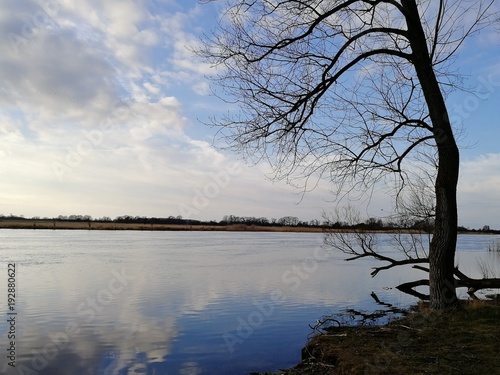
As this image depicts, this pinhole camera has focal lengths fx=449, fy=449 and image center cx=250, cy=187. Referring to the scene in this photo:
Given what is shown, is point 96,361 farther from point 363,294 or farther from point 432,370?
point 363,294

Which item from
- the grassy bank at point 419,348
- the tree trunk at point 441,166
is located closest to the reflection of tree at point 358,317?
the grassy bank at point 419,348

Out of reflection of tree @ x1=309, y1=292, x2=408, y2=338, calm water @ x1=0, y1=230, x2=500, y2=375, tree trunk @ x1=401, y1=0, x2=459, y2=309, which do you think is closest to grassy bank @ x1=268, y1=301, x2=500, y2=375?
tree trunk @ x1=401, y1=0, x2=459, y2=309

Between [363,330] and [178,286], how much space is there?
459 inches

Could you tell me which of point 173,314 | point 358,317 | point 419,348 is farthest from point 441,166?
point 173,314

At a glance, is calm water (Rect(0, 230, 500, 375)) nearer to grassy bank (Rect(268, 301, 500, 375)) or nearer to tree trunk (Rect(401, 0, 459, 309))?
grassy bank (Rect(268, 301, 500, 375))

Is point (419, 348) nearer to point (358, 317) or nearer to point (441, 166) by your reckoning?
point (441, 166)

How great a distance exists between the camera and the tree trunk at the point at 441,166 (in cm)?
923

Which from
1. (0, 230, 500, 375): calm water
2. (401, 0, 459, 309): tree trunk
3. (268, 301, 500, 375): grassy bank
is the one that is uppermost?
(401, 0, 459, 309): tree trunk

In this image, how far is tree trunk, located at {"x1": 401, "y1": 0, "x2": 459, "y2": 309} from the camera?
9.23 m

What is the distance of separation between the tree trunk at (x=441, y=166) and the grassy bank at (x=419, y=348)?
22.5 inches

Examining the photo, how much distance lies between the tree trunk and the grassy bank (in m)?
0.57

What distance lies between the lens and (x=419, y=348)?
22.5 ft

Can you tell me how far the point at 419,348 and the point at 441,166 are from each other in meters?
4.04

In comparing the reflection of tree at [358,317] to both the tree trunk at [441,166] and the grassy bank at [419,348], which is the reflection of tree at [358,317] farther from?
the tree trunk at [441,166]
